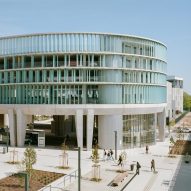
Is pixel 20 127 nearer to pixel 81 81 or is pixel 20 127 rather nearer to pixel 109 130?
pixel 81 81

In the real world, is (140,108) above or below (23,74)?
below

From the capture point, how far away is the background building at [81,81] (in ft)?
174

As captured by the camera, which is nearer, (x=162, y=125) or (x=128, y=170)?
(x=128, y=170)

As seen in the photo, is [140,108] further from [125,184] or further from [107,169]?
[125,184]

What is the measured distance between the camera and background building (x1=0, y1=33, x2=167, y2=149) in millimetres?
53031

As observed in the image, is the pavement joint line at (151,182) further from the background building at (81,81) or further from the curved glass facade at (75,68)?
the curved glass facade at (75,68)

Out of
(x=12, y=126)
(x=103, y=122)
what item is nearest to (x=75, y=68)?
(x=103, y=122)

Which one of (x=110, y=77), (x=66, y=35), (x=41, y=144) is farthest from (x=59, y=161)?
(x=66, y=35)

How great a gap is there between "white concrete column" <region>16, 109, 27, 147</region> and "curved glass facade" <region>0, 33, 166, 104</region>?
2.07 metres

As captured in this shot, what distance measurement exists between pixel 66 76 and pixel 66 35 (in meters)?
6.12

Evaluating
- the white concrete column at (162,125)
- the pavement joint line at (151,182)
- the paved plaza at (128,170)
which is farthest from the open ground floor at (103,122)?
the pavement joint line at (151,182)

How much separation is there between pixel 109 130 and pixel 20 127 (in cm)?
1416

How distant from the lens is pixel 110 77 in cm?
5384

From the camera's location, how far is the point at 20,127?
2207 inches
